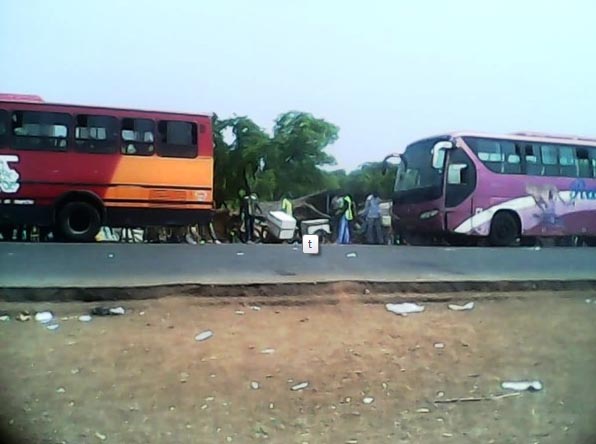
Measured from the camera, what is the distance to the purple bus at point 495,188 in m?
1.04

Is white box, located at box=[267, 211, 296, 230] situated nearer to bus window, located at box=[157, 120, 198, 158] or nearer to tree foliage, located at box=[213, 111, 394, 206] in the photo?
tree foliage, located at box=[213, 111, 394, 206]

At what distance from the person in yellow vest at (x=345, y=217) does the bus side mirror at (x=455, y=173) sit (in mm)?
161

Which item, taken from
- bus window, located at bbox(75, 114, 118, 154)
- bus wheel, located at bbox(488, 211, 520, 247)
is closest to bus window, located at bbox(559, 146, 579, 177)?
bus wheel, located at bbox(488, 211, 520, 247)

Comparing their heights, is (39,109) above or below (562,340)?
above

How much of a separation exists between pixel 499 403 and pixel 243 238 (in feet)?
1.57

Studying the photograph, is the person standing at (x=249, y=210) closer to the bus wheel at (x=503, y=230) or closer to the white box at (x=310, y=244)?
the white box at (x=310, y=244)

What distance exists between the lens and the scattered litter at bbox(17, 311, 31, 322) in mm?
981

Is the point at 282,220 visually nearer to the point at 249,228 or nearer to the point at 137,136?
the point at 249,228

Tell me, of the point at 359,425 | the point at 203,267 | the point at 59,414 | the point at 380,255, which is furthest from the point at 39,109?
the point at 359,425

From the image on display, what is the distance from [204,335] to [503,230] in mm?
509

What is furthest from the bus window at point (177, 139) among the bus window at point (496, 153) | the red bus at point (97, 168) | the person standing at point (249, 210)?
the bus window at point (496, 153)

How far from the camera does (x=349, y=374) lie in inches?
39.4

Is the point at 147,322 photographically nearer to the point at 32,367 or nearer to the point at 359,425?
the point at 32,367

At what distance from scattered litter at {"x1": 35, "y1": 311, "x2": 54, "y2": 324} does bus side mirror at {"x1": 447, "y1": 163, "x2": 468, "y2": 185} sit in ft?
2.12
